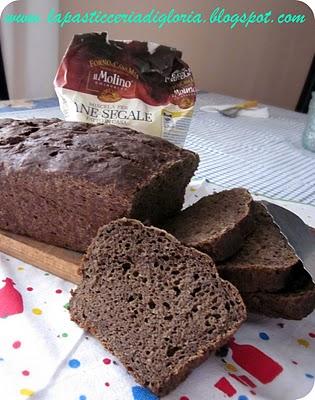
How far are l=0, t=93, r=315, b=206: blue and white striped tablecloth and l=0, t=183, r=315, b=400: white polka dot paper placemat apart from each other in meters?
0.70

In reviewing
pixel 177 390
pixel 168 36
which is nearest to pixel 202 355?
pixel 177 390

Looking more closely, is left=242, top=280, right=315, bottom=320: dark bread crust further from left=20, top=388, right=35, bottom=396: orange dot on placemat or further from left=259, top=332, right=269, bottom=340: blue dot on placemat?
left=20, top=388, right=35, bottom=396: orange dot on placemat

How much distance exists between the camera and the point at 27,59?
8.86ft

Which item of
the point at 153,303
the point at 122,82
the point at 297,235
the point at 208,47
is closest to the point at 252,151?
the point at 122,82

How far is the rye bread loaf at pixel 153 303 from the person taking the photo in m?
0.71

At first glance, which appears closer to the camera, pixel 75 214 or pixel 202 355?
pixel 202 355

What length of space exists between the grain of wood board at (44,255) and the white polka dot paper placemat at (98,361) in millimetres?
46

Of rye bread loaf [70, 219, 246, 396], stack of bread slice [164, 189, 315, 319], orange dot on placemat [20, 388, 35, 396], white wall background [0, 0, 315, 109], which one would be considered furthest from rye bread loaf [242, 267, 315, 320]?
white wall background [0, 0, 315, 109]

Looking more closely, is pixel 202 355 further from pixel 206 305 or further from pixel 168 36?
pixel 168 36

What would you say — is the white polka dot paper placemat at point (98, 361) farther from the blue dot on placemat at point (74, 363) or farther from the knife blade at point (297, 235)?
the knife blade at point (297, 235)

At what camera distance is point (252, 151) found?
1871 mm

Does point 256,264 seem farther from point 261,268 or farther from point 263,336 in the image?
point 263,336

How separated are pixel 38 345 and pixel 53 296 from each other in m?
0.14

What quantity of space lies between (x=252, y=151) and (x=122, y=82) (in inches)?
29.2
